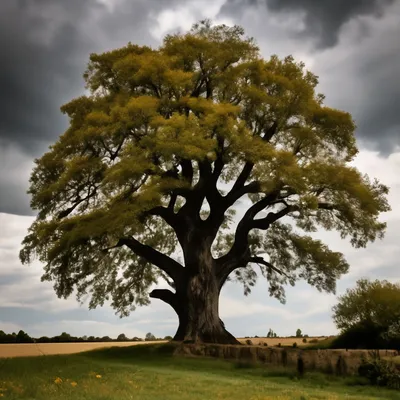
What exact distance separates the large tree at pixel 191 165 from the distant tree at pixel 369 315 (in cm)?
343

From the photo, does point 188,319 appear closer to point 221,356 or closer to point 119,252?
point 221,356

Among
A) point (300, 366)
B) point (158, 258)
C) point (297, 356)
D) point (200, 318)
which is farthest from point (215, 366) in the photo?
point (158, 258)

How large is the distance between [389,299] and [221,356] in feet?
30.4

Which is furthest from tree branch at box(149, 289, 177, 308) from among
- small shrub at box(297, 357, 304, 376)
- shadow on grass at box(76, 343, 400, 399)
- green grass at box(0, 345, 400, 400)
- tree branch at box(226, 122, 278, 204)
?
small shrub at box(297, 357, 304, 376)

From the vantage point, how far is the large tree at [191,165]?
89.1 ft

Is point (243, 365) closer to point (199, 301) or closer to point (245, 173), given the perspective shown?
point (199, 301)

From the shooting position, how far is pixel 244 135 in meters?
27.6

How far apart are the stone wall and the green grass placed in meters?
0.66

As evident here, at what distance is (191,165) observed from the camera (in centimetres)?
3114

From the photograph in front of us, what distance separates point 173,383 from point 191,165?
16.2 metres

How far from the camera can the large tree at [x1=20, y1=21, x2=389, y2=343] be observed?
2717cm

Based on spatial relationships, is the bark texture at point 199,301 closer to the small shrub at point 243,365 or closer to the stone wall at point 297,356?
the stone wall at point 297,356

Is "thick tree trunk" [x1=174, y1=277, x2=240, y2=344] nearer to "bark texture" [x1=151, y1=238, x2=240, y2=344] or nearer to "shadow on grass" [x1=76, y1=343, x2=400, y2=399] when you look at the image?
"bark texture" [x1=151, y1=238, x2=240, y2=344]

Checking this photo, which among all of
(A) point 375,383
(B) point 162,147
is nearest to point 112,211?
(B) point 162,147
